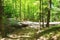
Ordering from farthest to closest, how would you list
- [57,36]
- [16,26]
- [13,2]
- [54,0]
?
[13,2]
[54,0]
[16,26]
[57,36]

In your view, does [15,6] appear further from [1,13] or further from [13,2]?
[1,13]

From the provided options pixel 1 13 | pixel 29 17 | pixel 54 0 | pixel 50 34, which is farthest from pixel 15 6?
pixel 50 34

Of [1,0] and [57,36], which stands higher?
[1,0]

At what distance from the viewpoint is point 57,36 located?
16.4ft

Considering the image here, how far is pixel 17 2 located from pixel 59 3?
3.97 m

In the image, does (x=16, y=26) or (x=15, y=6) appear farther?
(x=15, y=6)

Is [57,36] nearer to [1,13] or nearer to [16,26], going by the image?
[1,13]

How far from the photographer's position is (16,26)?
12547 mm

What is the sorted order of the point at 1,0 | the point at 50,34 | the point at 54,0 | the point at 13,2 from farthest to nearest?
the point at 13,2 < the point at 54,0 < the point at 1,0 < the point at 50,34

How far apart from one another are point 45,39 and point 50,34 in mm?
194

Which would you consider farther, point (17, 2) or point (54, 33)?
point (17, 2)

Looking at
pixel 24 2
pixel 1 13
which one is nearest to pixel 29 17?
pixel 24 2

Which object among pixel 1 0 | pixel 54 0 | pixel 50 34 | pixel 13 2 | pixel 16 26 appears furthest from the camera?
pixel 13 2

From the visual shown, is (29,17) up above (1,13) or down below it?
below
